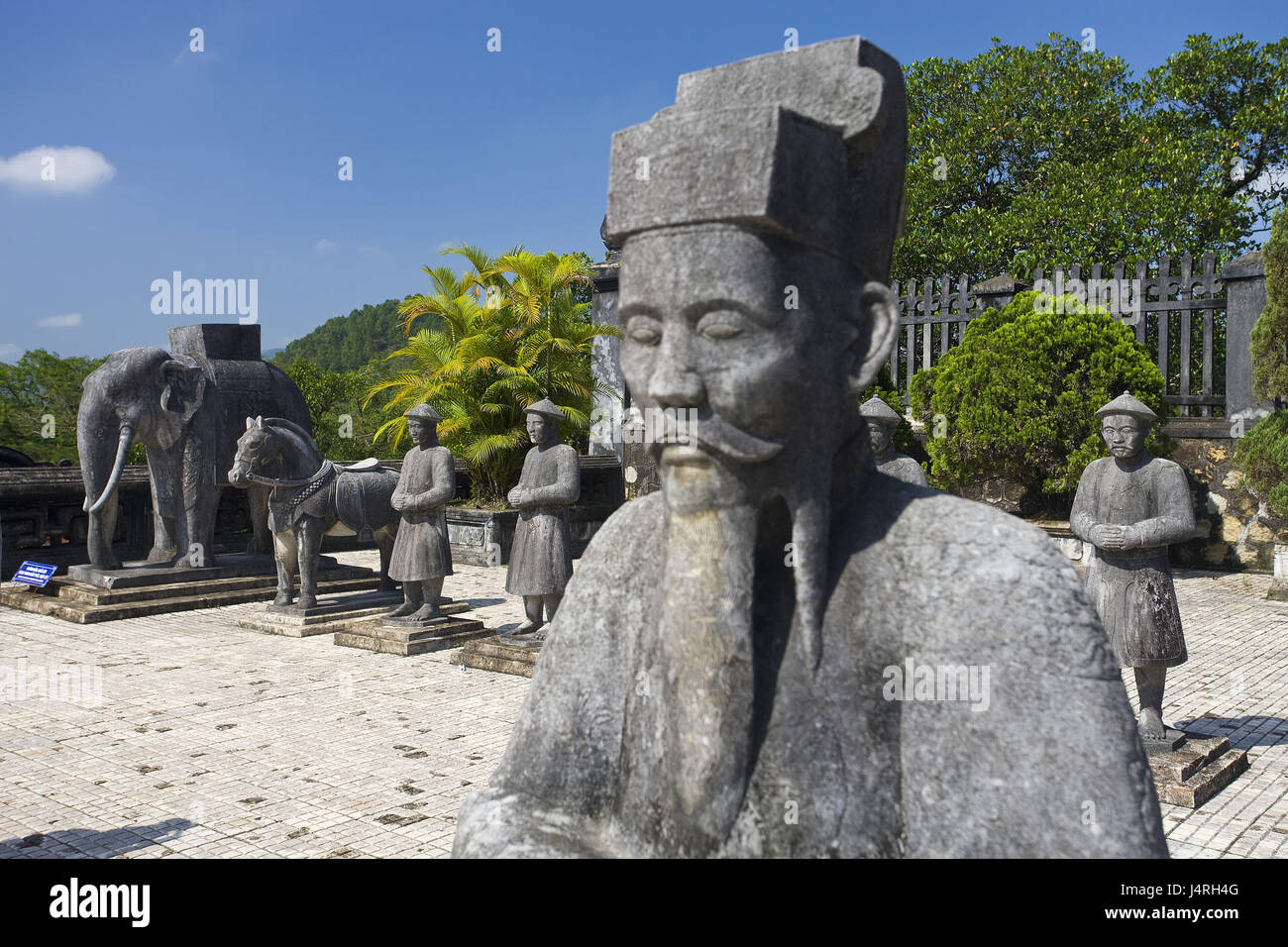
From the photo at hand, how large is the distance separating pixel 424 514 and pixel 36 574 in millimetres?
5011

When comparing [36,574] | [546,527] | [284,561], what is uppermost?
[546,527]

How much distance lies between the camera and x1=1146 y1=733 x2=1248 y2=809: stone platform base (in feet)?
17.4

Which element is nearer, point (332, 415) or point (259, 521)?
point (259, 521)

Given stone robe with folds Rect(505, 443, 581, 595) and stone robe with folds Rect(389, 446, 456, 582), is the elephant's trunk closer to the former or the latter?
stone robe with folds Rect(389, 446, 456, 582)

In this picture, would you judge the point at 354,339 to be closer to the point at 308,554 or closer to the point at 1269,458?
the point at 308,554

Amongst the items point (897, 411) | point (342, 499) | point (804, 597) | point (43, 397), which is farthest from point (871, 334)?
point (43, 397)

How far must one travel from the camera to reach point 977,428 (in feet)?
40.3

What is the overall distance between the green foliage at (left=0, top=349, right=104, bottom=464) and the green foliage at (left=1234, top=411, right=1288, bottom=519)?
777 inches

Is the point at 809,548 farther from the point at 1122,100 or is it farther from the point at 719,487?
the point at 1122,100

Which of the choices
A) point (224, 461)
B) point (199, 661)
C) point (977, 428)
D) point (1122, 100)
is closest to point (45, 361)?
point (224, 461)

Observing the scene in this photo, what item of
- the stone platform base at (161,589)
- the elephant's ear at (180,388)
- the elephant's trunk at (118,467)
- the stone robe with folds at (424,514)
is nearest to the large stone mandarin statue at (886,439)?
the stone robe with folds at (424,514)

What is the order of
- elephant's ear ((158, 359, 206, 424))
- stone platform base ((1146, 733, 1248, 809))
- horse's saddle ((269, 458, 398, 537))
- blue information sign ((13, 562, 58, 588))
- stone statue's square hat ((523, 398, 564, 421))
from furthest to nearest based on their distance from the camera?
elephant's ear ((158, 359, 206, 424)) → blue information sign ((13, 562, 58, 588)) → horse's saddle ((269, 458, 398, 537)) → stone statue's square hat ((523, 398, 564, 421)) → stone platform base ((1146, 733, 1248, 809))

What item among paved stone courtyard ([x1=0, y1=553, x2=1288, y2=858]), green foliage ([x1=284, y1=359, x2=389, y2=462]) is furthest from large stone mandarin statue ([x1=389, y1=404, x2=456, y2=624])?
green foliage ([x1=284, y1=359, x2=389, y2=462])

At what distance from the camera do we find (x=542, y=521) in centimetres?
844
